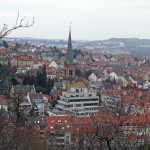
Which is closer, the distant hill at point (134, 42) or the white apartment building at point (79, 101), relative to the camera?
the white apartment building at point (79, 101)

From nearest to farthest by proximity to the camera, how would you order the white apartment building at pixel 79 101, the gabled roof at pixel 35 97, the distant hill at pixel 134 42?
the gabled roof at pixel 35 97, the white apartment building at pixel 79 101, the distant hill at pixel 134 42

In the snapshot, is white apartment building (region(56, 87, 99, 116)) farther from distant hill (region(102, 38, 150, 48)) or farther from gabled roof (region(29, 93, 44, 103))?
distant hill (region(102, 38, 150, 48))

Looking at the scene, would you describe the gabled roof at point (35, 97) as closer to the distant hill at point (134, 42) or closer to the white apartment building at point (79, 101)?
the white apartment building at point (79, 101)

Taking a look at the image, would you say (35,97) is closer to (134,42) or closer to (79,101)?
(79,101)

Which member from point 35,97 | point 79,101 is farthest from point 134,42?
point 35,97

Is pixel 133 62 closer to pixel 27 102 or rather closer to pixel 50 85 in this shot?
pixel 50 85

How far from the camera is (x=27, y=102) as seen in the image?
3050cm

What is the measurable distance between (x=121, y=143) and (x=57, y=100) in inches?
1081

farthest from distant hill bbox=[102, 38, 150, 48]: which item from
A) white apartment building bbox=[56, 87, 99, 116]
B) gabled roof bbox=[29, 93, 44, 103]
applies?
gabled roof bbox=[29, 93, 44, 103]

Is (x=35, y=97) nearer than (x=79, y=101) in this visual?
Yes

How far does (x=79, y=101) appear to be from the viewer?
32438mm

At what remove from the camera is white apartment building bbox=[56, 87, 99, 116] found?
31922mm

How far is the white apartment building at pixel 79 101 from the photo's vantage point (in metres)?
31.9

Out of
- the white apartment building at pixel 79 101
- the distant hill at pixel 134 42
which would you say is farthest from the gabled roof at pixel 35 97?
the distant hill at pixel 134 42
